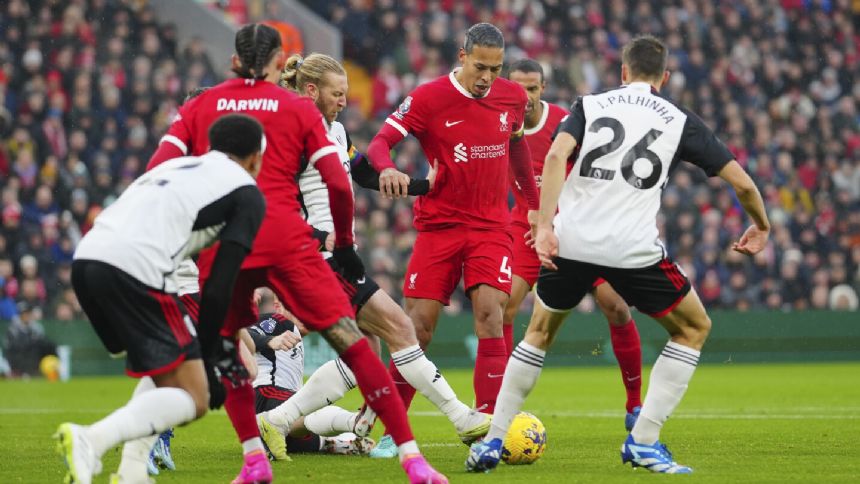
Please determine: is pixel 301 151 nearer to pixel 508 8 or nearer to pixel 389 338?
pixel 389 338

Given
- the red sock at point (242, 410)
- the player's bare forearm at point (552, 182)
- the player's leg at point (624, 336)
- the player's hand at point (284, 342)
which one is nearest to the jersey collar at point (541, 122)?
the player's leg at point (624, 336)

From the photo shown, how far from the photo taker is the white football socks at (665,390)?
289 inches

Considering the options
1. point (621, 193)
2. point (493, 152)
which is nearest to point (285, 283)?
point (621, 193)

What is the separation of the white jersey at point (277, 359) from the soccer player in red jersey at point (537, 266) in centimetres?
194

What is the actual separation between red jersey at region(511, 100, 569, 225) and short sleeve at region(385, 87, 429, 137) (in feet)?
6.92

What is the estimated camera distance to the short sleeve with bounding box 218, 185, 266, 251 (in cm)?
608

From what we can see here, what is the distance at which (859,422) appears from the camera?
1098 cm

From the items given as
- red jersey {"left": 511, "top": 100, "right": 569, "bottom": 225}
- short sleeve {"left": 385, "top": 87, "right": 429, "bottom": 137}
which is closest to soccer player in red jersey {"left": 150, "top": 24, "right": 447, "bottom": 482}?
short sleeve {"left": 385, "top": 87, "right": 429, "bottom": 137}

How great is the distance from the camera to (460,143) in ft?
29.9

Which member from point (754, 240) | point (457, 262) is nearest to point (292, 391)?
point (457, 262)

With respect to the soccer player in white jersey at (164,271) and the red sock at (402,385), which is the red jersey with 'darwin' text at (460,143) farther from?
the soccer player in white jersey at (164,271)

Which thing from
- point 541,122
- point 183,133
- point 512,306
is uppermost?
point 541,122

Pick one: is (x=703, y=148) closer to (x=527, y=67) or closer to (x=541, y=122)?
(x=527, y=67)

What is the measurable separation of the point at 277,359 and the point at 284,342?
Result: 57 centimetres
